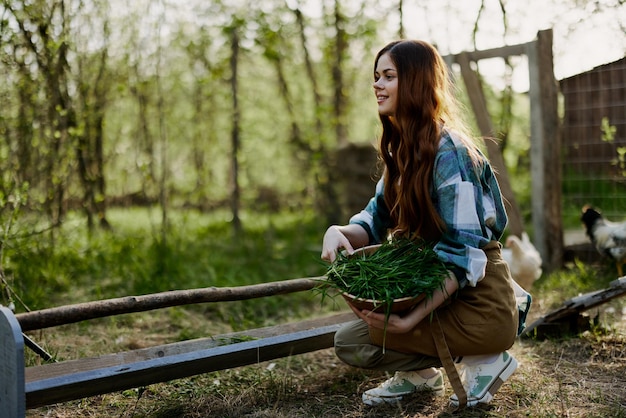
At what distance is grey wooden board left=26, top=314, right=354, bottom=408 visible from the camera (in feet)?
8.49

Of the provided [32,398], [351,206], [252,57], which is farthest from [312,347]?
[252,57]

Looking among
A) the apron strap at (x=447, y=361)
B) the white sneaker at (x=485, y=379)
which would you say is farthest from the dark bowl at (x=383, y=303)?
the white sneaker at (x=485, y=379)

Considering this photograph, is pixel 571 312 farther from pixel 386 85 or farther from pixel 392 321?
pixel 386 85

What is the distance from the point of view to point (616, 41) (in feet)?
19.3

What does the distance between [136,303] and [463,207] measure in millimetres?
1476

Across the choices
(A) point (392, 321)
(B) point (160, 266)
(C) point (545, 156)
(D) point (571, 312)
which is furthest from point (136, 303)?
(C) point (545, 156)

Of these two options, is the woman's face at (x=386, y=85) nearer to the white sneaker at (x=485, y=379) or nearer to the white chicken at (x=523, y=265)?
the white sneaker at (x=485, y=379)

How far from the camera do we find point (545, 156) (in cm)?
616

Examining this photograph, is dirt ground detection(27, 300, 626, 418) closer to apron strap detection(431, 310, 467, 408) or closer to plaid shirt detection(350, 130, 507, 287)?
apron strap detection(431, 310, 467, 408)

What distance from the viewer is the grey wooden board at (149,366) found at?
259cm

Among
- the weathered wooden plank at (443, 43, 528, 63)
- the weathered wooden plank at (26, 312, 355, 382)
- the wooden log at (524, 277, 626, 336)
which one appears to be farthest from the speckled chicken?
the weathered wooden plank at (26, 312, 355, 382)

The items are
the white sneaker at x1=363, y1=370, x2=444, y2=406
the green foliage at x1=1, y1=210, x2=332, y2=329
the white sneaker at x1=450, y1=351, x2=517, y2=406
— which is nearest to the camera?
the white sneaker at x1=450, y1=351, x2=517, y2=406

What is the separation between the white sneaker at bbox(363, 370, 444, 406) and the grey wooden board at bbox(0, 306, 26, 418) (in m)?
1.54

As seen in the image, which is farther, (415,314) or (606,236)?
(606,236)
